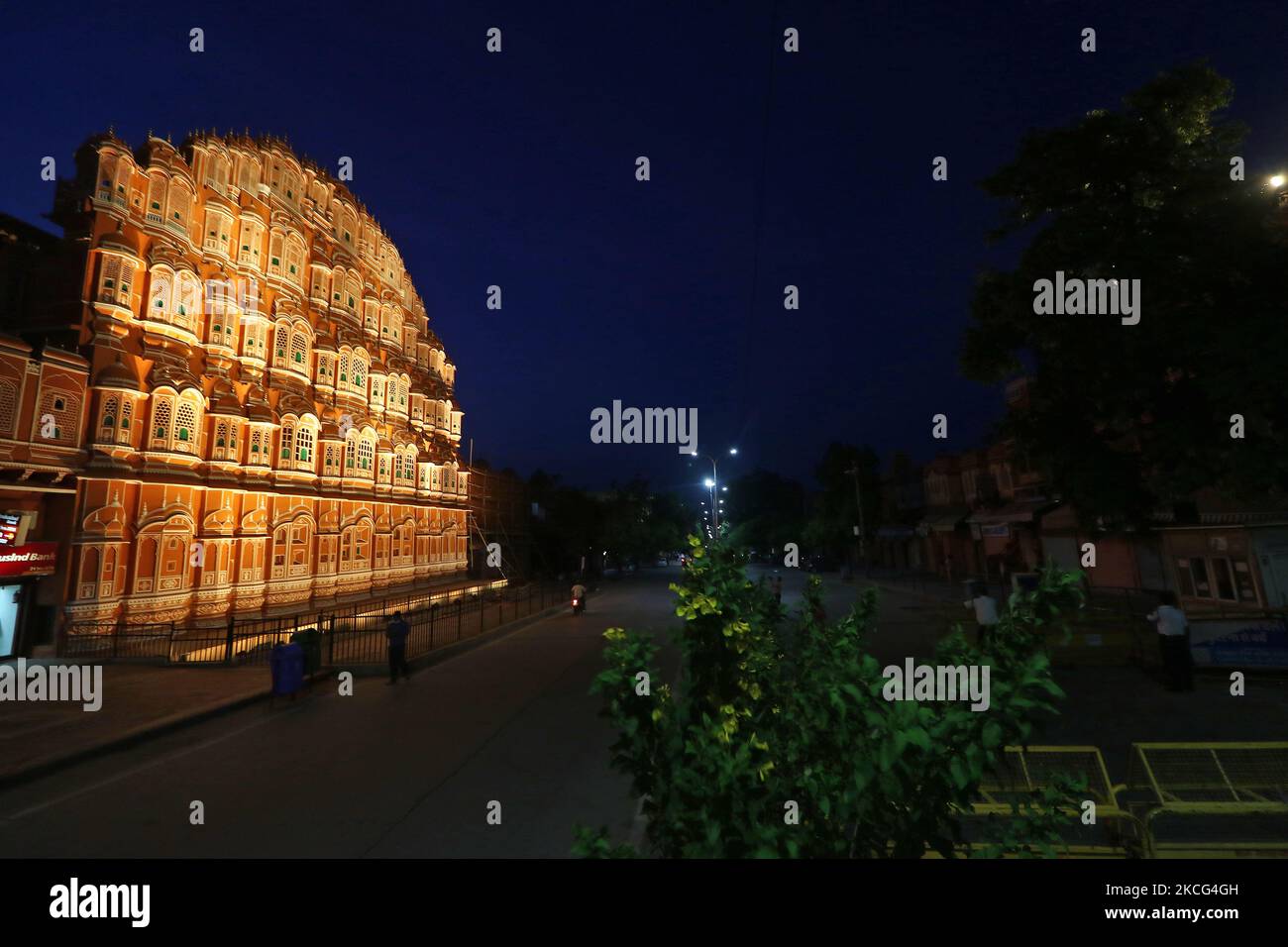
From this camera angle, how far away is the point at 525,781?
22.9 ft

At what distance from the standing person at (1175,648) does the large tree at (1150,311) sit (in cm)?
188

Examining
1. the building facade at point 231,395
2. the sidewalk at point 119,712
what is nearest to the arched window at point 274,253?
the building facade at point 231,395

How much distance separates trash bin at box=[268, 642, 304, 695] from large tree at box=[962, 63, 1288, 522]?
52.4 ft

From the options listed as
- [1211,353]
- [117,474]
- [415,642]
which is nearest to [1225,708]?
[1211,353]

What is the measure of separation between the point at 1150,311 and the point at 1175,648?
243 inches

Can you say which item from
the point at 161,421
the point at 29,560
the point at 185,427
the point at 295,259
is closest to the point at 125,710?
the point at 29,560

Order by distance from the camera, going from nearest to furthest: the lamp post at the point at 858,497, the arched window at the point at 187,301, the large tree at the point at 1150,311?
the large tree at the point at 1150,311 → the arched window at the point at 187,301 → the lamp post at the point at 858,497

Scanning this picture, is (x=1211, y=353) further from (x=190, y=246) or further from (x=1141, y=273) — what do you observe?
(x=190, y=246)

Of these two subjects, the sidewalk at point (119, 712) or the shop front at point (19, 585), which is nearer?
the sidewalk at point (119, 712)

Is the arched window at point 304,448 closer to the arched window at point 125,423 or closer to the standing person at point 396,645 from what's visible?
the arched window at point 125,423

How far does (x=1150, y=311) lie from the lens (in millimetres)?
9391

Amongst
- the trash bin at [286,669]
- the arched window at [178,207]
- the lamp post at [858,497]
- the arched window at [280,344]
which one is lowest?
the trash bin at [286,669]

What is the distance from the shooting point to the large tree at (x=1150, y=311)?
28.4 feet
